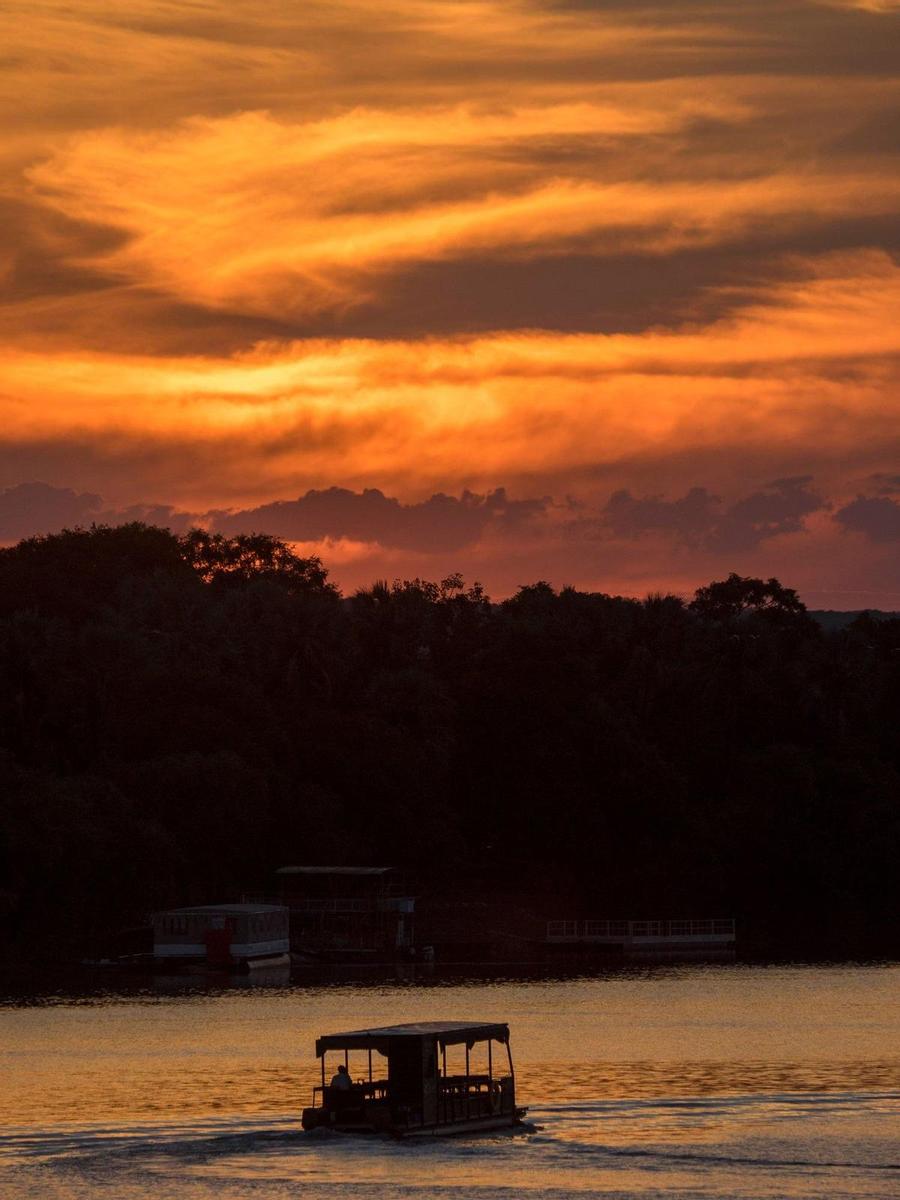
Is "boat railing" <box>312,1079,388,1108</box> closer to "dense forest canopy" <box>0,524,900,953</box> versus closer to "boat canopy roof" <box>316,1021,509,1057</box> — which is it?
"boat canopy roof" <box>316,1021,509,1057</box>

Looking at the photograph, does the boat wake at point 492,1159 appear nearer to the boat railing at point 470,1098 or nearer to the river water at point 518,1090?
the river water at point 518,1090

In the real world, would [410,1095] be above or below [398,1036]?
below

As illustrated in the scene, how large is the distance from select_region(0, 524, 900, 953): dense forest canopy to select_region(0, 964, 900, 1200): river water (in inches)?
1011

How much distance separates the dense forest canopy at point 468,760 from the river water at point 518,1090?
25.7 m

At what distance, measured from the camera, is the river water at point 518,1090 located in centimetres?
6134

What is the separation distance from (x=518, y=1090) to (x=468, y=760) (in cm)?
8908

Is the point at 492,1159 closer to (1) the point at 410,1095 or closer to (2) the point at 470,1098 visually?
(1) the point at 410,1095

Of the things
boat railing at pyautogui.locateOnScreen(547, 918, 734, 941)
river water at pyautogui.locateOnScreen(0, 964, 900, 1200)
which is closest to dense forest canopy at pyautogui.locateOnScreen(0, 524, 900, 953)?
boat railing at pyautogui.locateOnScreen(547, 918, 734, 941)

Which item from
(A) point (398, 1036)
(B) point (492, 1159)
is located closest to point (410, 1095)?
(A) point (398, 1036)

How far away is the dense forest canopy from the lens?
150750 millimetres

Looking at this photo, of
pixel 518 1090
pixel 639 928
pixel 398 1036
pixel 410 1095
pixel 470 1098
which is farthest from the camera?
pixel 639 928

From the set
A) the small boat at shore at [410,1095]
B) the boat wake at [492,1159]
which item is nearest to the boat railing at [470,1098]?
the small boat at shore at [410,1095]

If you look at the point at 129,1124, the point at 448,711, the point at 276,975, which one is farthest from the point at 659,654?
the point at 129,1124

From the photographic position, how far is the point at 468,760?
552ft
